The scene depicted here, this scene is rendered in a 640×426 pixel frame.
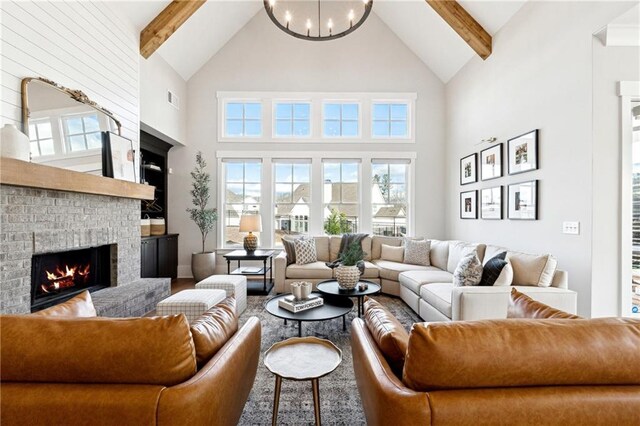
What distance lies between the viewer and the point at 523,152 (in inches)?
137

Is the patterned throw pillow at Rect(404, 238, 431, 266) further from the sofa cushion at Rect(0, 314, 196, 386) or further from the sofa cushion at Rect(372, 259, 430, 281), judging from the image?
the sofa cushion at Rect(0, 314, 196, 386)

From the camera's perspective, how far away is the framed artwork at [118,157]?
3.27m

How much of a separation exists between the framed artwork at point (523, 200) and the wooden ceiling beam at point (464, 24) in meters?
2.10

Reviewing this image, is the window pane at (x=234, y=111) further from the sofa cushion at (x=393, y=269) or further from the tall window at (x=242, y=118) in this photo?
the sofa cushion at (x=393, y=269)

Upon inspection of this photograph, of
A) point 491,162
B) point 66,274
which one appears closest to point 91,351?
point 66,274

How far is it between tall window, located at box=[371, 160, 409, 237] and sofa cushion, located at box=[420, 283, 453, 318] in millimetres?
2477

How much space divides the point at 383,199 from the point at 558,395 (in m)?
4.87

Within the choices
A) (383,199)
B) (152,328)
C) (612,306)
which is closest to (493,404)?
(152,328)

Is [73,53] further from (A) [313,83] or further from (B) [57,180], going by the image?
(A) [313,83]

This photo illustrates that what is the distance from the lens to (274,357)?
1.46 metres

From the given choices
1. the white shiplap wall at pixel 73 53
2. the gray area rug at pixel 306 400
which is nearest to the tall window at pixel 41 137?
the white shiplap wall at pixel 73 53

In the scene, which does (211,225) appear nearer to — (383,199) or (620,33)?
(383,199)

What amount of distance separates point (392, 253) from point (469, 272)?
2.07m

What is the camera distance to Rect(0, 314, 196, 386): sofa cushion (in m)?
0.96
